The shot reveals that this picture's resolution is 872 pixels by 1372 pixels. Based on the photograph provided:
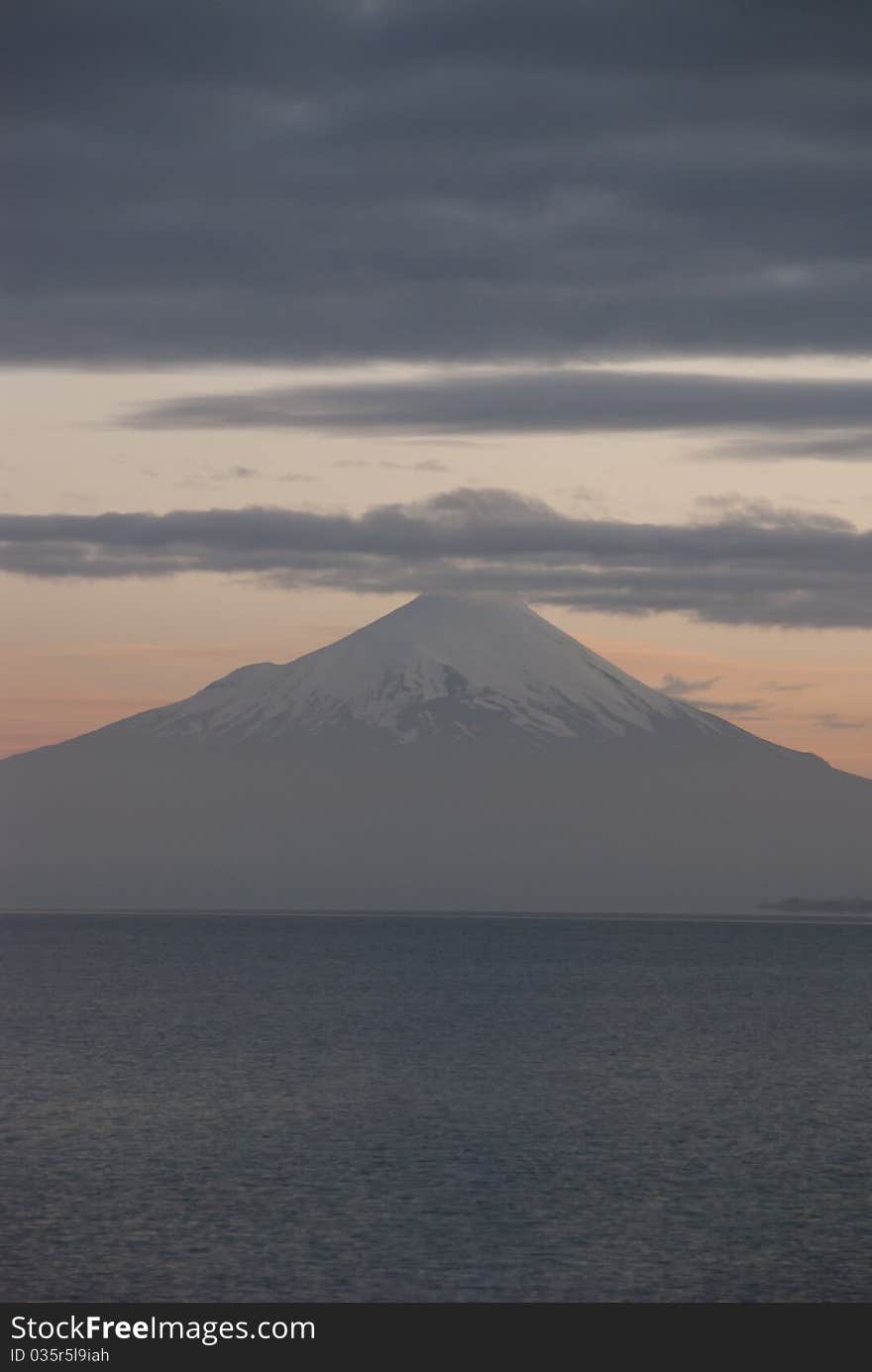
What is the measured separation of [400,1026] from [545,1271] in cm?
9668

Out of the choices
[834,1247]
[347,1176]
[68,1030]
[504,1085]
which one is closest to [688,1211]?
[834,1247]

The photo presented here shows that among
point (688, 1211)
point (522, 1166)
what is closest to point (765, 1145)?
point (522, 1166)

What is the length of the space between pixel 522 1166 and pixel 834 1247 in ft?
61.9

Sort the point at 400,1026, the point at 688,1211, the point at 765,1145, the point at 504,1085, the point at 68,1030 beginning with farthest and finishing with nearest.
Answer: the point at 400,1026 < the point at 68,1030 < the point at 504,1085 < the point at 765,1145 < the point at 688,1211

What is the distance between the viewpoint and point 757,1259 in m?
58.1

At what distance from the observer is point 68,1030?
14338 cm

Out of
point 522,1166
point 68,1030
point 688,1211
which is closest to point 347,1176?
point 522,1166

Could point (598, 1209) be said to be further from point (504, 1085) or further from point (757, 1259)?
point (504, 1085)
